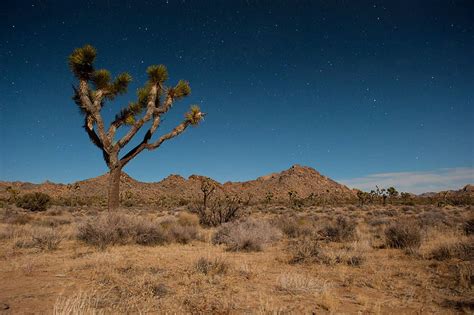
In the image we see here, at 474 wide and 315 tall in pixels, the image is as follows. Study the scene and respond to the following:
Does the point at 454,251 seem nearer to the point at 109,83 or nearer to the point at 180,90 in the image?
the point at 180,90

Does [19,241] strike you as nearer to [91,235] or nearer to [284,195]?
[91,235]

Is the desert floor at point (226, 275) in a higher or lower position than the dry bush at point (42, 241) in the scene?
lower

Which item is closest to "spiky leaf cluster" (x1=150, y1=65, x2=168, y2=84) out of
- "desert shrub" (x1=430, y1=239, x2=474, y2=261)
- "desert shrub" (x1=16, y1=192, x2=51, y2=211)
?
"desert shrub" (x1=430, y1=239, x2=474, y2=261)

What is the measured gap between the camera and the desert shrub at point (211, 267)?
250 inches

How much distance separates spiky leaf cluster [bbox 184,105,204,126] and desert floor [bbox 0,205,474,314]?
186 inches

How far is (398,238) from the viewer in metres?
9.48

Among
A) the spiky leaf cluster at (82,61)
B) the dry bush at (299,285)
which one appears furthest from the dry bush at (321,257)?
the spiky leaf cluster at (82,61)

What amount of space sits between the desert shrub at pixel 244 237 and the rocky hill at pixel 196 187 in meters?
42.5

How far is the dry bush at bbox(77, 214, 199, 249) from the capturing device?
943 cm

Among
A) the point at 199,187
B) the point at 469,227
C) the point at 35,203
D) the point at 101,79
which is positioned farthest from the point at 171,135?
the point at 199,187

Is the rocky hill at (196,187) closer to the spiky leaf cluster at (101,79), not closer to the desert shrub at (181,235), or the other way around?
the spiky leaf cluster at (101,79)

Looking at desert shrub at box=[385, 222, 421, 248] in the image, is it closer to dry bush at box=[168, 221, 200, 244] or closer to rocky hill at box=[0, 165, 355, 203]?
dry bush at box=[168, 221, 200, 244]

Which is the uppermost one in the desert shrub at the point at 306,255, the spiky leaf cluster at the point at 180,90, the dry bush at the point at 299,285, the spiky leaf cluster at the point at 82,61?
the spiky leaf cluster at the point at 82,61

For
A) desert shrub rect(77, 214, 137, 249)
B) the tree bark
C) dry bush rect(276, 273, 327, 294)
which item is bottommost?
dry bush rect(276, 273, 327, 294)
